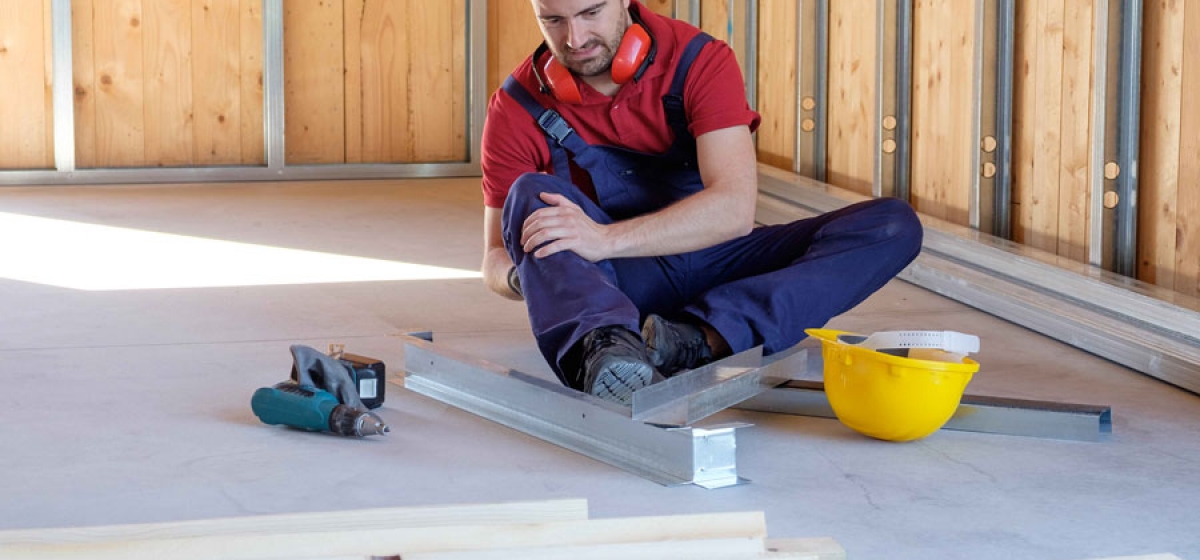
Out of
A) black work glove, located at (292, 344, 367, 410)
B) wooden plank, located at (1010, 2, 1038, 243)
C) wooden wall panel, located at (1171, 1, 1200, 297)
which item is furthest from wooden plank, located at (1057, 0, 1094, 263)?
black work glove, located at (292, 344, 367, 410)

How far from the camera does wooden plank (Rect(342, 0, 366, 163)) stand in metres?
6.77

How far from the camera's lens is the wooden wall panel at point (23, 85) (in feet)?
20.7

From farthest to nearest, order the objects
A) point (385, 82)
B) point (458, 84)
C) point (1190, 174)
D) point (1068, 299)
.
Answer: point (458, 84)
point (385, 82)
point (1068, 299)
point (1190, 174)

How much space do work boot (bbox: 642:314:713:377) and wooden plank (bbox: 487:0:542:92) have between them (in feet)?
14.9

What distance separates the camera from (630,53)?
2.67 metres

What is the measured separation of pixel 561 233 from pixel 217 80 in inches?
180

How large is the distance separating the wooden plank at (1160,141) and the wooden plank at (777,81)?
230 centimetres

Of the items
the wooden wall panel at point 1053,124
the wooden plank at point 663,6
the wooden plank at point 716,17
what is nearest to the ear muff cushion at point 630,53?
the wooden wall panel at point 1053,124

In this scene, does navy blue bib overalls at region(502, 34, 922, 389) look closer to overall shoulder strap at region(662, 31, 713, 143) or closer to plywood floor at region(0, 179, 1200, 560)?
overall shoulder strap at region(662, 31, 713, 143)

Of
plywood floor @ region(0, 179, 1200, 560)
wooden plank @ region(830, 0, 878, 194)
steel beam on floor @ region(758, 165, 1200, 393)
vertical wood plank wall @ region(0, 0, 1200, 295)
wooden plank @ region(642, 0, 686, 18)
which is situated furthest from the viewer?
wooden plank @ region(642, 0, 686, 18)

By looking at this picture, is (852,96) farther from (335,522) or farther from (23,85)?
(335,522)

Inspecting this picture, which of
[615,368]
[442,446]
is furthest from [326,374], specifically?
[615,368]

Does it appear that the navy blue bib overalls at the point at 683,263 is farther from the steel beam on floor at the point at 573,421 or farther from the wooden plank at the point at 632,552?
the wooden plank at the point at 632,552

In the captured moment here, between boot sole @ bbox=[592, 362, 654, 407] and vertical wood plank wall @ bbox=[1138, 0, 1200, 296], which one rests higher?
vertical wood plank wall @ bbox=[1138, 0, 1200, 296]
